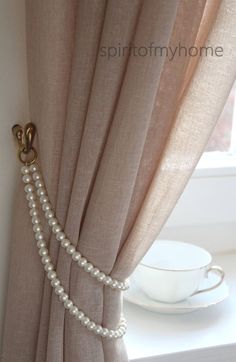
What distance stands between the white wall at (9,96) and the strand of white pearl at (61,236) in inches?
1.8

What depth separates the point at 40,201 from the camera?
2.30ft

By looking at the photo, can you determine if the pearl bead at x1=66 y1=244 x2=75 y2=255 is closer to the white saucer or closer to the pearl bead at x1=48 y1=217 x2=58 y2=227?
the pearl bead at x1=48 y1=217 x2=58 y2=227

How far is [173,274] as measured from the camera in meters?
0.87

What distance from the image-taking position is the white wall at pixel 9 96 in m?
0.69

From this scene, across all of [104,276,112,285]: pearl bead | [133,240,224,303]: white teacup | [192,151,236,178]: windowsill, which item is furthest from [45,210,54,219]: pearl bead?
[192,151,236,178]: windowsill

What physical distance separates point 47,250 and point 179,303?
292 mm

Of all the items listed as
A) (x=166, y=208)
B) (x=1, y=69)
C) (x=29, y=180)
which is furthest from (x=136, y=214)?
(x=1, y=69)

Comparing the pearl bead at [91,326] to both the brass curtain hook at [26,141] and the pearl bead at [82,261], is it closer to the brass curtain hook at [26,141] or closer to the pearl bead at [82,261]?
the pearl bead at [82,261]

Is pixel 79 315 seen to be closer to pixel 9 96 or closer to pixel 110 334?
pixel 110 334

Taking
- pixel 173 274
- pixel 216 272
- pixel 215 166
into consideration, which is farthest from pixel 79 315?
pixel 215 166

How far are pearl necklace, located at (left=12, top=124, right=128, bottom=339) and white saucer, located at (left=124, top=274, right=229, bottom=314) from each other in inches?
7.4

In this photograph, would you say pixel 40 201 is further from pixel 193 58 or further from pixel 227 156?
pixel 227 156

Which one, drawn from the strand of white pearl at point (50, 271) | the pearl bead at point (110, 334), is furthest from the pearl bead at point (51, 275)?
the pearl bead at point (110, 334)

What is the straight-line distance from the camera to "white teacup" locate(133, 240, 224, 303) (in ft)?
2.86
